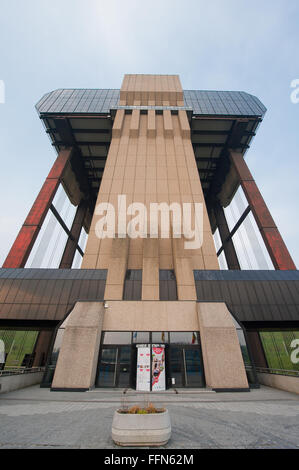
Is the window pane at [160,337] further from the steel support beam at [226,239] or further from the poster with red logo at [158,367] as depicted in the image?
the steel support beam at [226,239]

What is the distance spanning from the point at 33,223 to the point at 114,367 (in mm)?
22101

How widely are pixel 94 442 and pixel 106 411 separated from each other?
345 cm

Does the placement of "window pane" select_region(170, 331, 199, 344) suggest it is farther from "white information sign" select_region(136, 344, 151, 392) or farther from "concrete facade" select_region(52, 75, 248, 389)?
"white information sign" select_region(136, 344, 151, 392)

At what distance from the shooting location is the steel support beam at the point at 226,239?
4189cm

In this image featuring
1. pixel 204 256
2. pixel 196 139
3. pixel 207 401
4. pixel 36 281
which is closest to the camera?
pixel 207 401

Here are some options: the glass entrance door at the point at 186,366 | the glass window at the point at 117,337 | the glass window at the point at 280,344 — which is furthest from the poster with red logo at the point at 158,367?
the glass window at the point at 280,344

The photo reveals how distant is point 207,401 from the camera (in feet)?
33.5

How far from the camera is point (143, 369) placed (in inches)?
552

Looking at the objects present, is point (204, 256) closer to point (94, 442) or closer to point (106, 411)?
point (106, 411)

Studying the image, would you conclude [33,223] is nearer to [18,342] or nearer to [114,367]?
[18,342]

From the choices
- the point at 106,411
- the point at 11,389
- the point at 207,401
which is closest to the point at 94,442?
the point at 106,411

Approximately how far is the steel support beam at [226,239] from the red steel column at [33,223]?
35.4 meters

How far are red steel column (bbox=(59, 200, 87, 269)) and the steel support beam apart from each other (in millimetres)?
32478
